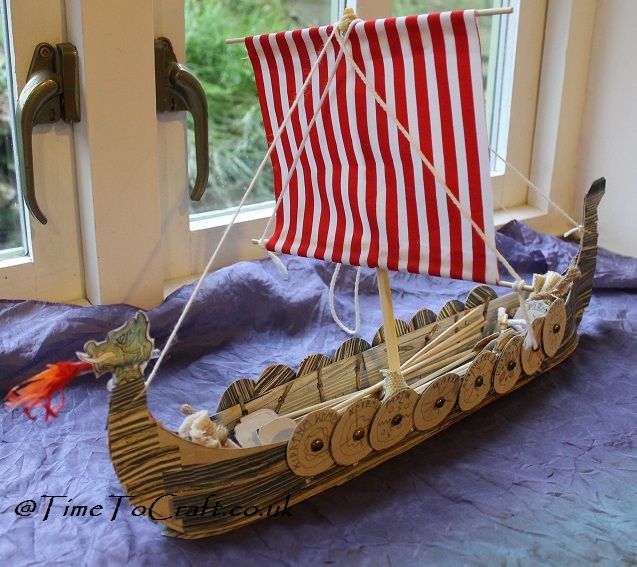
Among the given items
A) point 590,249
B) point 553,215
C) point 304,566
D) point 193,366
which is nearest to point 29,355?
point 193,366

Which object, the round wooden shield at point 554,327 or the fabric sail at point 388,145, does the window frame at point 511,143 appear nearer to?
the fabric sail at point 388,145

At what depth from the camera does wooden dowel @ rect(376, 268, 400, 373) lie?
90 centimetres

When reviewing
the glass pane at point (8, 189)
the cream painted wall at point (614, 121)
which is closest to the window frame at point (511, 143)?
the cream painted wall at point (614, 121)

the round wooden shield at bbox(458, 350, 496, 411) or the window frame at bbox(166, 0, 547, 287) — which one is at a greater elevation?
the window frame at bbox(166, 0, 547, 287)

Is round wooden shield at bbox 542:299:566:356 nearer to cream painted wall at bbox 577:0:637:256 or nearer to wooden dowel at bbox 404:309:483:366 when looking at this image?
wooden dowel at bbox 404:309:483:366

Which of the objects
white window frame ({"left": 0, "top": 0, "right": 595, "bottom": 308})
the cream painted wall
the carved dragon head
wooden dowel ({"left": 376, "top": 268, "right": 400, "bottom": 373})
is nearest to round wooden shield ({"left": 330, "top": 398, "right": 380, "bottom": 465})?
wooden dowel ({"left": 376, "top": 268, "right": 400, "bottom": 373})

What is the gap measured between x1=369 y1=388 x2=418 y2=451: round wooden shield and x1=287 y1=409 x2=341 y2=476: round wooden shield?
2.3 inches

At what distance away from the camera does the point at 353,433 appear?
823 millimetres

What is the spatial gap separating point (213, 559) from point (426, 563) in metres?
0.19

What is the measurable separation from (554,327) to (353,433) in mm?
369

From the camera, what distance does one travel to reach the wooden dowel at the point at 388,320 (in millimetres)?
901

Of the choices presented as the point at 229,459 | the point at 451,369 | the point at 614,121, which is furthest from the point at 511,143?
the point at 229,459

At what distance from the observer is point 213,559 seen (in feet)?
2.43

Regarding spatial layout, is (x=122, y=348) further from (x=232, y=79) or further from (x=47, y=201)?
(x=232, y=79)
